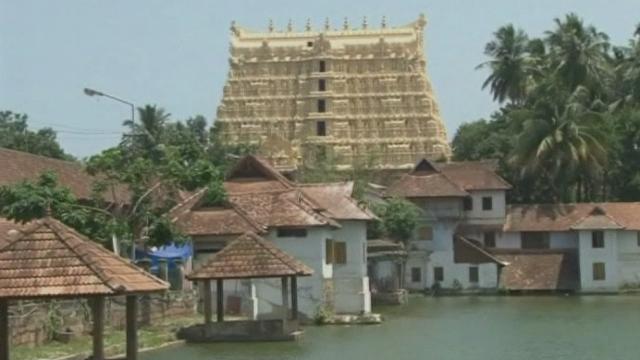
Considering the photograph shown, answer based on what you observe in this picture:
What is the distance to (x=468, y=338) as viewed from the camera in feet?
116

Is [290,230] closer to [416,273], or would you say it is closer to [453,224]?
[416,273]

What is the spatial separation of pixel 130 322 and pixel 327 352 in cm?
1166

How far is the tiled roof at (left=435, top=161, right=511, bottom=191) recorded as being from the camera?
236 feet

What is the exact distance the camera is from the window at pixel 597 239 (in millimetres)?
67119

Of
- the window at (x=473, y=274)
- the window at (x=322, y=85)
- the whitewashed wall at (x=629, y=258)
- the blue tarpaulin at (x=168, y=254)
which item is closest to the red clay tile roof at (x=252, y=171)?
the blue tarpaulin at (x=168, y=254)

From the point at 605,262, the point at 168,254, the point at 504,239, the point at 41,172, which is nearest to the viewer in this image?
the point at 168,254

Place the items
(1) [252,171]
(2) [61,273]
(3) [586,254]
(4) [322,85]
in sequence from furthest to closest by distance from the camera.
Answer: (4) [322,85], (3) [586,254], (1) [252,171], (2) [61,273]

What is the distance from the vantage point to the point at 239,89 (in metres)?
95.1

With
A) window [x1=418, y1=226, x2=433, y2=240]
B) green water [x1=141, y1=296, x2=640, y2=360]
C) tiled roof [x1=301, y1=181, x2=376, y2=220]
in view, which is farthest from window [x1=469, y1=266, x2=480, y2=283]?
tiled roof [x1=301, y1=181, x2=376, y2=220]

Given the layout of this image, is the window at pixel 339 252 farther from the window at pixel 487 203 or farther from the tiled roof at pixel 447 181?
the window at pixel 487 203

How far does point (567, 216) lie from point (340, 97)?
2772cm

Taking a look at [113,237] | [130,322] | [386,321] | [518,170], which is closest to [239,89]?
[518,170]

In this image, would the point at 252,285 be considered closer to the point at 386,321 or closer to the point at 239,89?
the point at 386,321

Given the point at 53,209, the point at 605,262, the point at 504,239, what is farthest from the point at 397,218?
the point at 53,209
